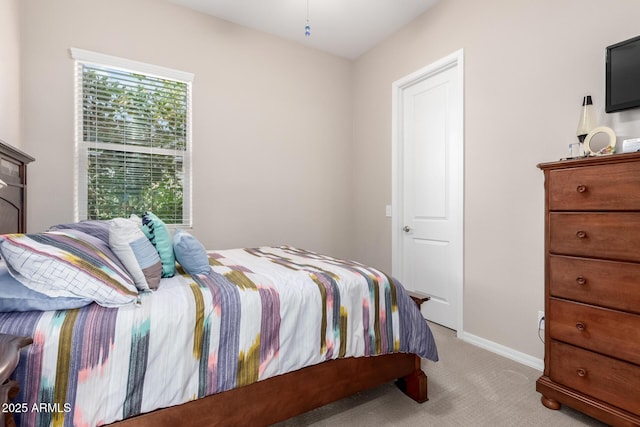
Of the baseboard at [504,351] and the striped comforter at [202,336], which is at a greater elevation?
the striped comforter at [202,336]

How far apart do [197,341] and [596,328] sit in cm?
182

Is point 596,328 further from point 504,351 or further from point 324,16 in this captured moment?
point 324,16

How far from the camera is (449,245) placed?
290cm

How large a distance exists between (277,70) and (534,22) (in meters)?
2.37

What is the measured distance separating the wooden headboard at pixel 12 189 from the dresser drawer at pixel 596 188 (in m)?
2.70

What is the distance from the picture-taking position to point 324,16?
3152 mm

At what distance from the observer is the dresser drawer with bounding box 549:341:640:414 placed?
4.70ft

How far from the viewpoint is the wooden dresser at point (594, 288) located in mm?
1431

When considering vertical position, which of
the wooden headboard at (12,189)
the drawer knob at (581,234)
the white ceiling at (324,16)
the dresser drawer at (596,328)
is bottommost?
the dresser drawer at (596,328)

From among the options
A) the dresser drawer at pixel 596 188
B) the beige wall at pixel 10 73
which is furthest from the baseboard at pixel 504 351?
the beige wall at pixel 10 73

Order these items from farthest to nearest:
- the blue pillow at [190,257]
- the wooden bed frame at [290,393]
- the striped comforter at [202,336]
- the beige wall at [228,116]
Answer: the beige wall at [228,116], the blue pillow at [190,257], the wooden bed frame at [290,393], the striped comforter at [202,336]

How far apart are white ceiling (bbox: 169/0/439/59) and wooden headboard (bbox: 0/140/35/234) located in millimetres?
2063

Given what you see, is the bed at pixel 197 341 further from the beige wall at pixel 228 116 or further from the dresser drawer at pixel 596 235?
the beige wall at pixel 228 116

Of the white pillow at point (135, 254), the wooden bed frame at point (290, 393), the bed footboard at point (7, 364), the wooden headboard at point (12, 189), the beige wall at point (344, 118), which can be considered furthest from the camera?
the beige wall at point (344, 118)
